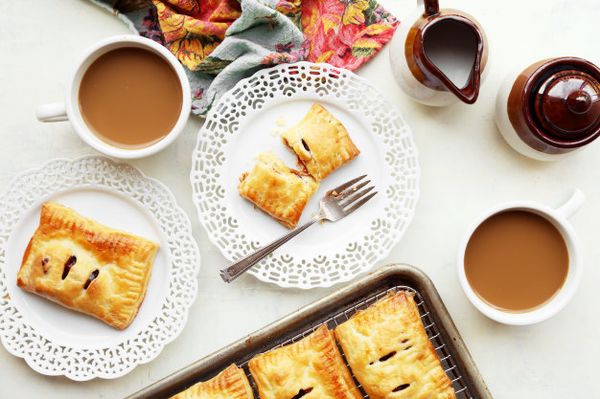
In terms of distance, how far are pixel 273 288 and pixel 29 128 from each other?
969 millimetres

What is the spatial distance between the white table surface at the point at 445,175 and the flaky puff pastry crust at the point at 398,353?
0.76 ft

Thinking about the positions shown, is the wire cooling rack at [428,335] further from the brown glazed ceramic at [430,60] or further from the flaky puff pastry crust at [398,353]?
the brown glazed ceramic at [430,60]

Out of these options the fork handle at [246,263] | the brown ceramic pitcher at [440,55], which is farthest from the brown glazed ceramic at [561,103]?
the fork handle at [246,263]

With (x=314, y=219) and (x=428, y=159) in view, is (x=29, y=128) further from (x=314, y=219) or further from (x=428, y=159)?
(x=428, y=159)

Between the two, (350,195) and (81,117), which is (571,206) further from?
(81,117)

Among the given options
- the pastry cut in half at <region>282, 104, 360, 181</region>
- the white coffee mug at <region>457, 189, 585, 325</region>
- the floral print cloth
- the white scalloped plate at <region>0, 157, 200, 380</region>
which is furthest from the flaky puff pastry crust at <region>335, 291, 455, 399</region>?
the floral print cloth

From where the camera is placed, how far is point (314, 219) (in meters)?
2.08

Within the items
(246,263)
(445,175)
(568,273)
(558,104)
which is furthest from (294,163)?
(568,273)

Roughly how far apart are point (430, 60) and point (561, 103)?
404mm

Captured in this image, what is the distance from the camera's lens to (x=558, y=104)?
6.13 ft

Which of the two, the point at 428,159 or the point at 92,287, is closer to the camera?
the point at 92,287

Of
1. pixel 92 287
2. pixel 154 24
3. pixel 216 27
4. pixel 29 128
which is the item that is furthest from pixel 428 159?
pixel 29 128

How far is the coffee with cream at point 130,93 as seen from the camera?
1.95m

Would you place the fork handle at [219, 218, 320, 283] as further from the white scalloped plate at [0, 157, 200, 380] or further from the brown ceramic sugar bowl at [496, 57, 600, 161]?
the brown ceramic sugar bowl at [496, 57, 600, 161]
